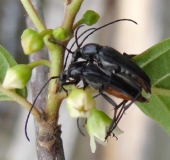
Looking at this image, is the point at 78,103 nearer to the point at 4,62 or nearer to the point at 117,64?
the point at 117,64

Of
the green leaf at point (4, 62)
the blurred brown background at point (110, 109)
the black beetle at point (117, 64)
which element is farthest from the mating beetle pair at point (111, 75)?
the blurred brown background at point (110, 109)

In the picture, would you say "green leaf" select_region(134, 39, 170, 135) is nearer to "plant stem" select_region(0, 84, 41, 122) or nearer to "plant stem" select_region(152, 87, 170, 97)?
"plant stem" select_region(152, 87, 170, 97)

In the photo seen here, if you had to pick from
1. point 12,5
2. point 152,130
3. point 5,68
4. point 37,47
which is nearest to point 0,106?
point 12,5

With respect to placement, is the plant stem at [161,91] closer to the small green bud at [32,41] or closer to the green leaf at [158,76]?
the green leaf at [158,76]

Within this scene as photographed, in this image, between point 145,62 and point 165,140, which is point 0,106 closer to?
point 165,140

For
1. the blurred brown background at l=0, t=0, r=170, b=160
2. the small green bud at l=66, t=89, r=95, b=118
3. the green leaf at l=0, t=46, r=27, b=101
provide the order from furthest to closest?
the blurred brown background at l=0, t=0, r=170, b=160
the green leaf at l=0, t=46, r=27, b=101
the small green bud at l=66, t=89, r=95, b=118

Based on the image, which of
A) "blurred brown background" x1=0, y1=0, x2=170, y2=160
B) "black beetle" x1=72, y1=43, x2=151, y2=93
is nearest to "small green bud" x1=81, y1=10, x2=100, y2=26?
"black beetle" x1=72, y1=43, x2=151, y2=93
